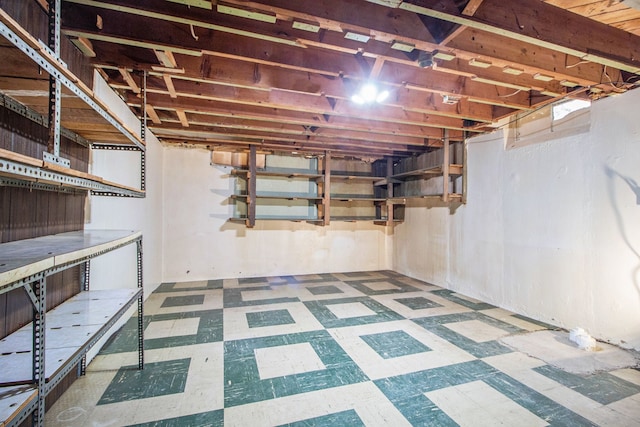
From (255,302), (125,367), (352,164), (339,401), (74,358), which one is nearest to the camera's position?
(74,358)

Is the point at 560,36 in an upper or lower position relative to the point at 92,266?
upper

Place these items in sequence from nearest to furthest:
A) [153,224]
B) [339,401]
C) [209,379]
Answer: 1. [339,401]
2. [209,379]
3. [153,224]

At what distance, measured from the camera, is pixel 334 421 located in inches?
65.2

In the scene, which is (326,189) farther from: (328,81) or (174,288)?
(174,288)

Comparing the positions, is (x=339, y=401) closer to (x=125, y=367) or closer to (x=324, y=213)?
(x=125, y=367)

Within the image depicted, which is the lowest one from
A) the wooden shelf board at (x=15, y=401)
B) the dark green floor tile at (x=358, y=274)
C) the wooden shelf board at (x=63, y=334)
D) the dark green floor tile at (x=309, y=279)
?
the dark green floor tile at (x=309, y=279)

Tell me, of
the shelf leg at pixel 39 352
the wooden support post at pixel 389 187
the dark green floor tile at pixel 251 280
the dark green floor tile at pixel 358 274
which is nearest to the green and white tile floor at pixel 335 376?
the shelf leg at pixel 39 352

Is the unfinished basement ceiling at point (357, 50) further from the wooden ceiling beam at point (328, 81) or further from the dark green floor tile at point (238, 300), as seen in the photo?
the dark green floor tile at point (238, 300)

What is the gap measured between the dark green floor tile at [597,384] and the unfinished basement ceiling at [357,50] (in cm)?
229

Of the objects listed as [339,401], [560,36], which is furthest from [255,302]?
[560,36]

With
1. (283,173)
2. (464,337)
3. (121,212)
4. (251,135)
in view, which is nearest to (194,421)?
(121,212)

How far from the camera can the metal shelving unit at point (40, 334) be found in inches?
36.1

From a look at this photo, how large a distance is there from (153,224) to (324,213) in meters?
2.62

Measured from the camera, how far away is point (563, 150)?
9.86 feet
